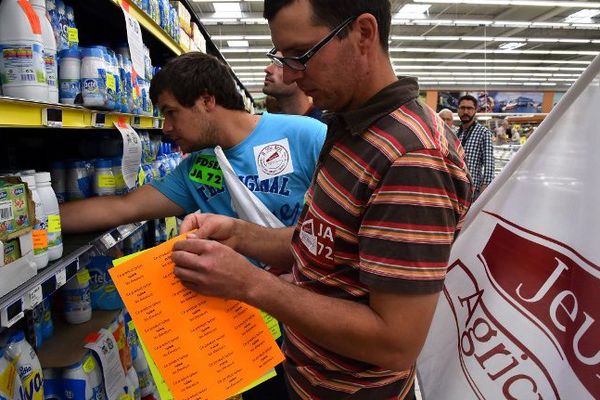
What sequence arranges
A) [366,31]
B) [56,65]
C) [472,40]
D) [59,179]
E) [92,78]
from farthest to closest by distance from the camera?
[472,40] → [59,179] → [92,78] → [56,65] → [366,31]

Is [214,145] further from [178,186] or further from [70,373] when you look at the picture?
[70,373]

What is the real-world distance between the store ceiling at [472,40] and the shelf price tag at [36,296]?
32.2 feet

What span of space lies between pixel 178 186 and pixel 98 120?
0.46 m

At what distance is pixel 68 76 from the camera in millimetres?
1314

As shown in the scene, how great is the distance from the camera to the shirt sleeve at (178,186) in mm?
1754

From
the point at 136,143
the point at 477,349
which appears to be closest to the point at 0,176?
the point at 136,143

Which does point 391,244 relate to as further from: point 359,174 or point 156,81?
point 156,81

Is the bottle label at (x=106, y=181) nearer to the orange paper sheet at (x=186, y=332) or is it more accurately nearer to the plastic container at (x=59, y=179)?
the plastic container at (x=59, y=179)

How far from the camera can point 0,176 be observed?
1.00m

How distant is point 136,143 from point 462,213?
115cm

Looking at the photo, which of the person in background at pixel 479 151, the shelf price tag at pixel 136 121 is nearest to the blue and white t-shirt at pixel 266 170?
the shelf price tag at pixel 136 121

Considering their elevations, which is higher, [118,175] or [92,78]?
[92,78]

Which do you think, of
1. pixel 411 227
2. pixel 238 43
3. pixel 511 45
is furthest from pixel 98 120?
pixel 511 45

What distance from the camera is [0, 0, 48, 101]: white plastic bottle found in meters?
1.02
